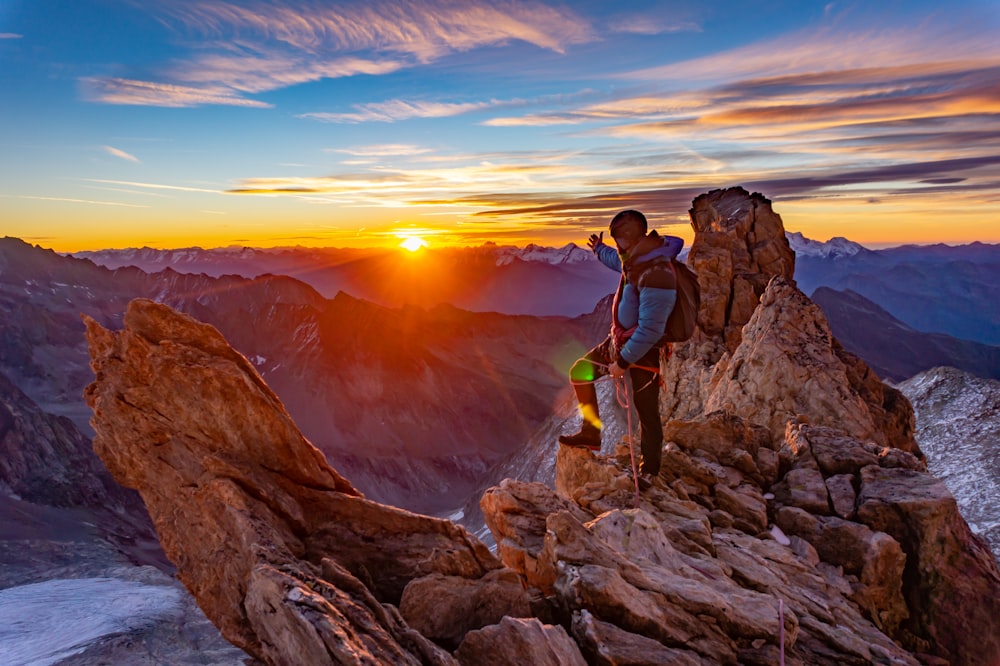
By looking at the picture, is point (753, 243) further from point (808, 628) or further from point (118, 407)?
point (118, 407)

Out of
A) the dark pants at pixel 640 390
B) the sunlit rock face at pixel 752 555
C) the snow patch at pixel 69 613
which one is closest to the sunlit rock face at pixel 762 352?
the sunlit rock face at pixel 752 555

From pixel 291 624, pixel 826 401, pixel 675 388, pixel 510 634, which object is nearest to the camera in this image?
pixel 291 624

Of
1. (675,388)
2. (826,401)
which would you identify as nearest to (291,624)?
(826,401)

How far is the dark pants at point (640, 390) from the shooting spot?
11.7 meters

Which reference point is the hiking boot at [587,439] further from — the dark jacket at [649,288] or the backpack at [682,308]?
the backpack at [682,308]

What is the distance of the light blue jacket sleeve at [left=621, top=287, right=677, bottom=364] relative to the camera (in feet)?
34.6

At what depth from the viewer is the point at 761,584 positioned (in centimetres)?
1038

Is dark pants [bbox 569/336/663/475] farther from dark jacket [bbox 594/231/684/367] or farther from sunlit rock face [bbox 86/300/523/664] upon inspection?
sunlit rock face [bbox 86/300/523/664]

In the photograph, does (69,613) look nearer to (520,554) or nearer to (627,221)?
(520,554)

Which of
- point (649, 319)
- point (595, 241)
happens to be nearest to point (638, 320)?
point (649, 319)

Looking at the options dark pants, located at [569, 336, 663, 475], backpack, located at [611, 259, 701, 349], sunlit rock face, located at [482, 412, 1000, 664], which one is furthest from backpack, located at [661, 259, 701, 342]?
sunlit rock face, located at [482, 412, 1000, 664]

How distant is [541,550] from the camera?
10.1 metres

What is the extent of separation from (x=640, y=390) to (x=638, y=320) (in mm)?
1537

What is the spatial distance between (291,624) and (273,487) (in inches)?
137
